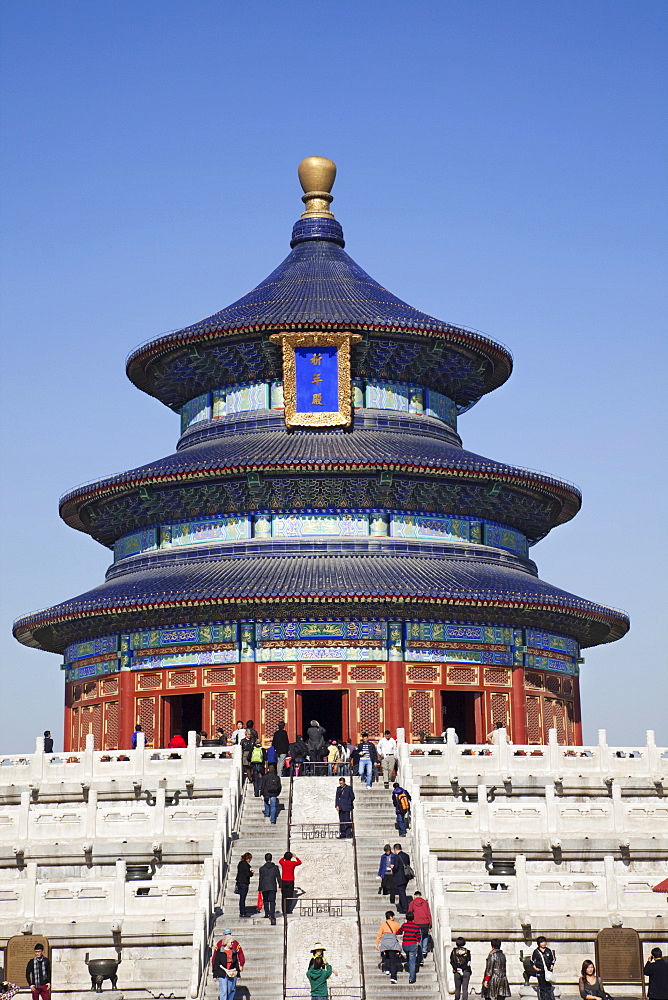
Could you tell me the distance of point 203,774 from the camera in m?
33.9

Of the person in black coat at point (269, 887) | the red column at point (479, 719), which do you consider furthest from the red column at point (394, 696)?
the person in black coat at point (269, 887)

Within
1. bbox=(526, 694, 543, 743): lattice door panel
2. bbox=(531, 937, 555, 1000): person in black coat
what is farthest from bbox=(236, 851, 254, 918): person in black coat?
→ bbox=(526, 694, 543, 743): lattice door panel

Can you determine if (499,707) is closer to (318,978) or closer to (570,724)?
(570,724)

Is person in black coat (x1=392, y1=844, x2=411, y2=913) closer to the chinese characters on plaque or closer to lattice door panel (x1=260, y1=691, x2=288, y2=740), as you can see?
lattice door panel (x1=260, y1=691, x2=288, y2=740)

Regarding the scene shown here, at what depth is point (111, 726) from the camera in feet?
172

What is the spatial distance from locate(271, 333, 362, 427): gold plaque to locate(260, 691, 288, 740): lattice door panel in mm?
10244

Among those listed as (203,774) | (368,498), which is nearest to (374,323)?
(368,498)

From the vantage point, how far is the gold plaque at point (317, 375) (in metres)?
55.2

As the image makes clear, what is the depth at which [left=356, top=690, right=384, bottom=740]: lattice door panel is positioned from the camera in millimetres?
49312

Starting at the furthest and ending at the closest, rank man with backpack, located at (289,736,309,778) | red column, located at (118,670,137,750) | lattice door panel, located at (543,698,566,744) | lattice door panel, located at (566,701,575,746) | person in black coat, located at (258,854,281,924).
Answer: lattice door panel, located at (566,701,575,746), lattice door panel, located at (543,698,566,744), red column, located at (118,670,137,750), man with backpack, located at (289,736,309,778), person in black coat, located at (258,854,281,924)

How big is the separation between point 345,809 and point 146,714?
2108 centimetres

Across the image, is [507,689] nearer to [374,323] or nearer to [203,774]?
[374,323]

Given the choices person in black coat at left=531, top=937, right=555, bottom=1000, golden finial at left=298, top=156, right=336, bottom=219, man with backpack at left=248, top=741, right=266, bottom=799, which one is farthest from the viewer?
golden finial at left=298, top=156, right=336, bottom=219

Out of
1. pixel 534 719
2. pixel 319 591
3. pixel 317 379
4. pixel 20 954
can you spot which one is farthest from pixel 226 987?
pixel 317 379
